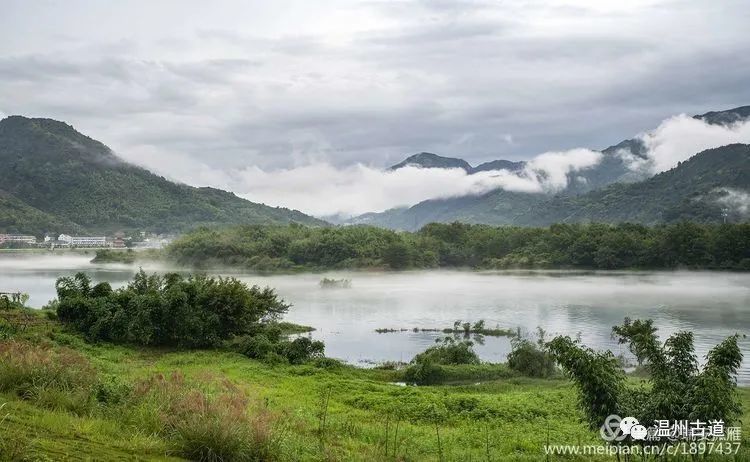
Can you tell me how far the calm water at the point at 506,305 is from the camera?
38.1 meters

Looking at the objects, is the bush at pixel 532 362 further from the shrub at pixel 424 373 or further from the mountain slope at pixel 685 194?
the mountain slope at pixel 685 194

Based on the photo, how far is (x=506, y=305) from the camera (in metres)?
54.6

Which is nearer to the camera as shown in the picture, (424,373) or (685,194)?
(424,373)

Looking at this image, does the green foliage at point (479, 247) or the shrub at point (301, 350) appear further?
the green foliage at point (479, 247)

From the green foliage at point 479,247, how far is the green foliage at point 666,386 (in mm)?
86905

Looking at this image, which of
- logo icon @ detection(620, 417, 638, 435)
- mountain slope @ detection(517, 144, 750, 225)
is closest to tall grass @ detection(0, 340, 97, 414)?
logo icon @ detection(620, 417, 638, 435)

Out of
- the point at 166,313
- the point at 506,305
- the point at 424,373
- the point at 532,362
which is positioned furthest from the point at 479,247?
the point at 166,313

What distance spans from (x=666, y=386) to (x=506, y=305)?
46209mm

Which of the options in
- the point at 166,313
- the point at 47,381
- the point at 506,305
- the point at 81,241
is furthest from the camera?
the point at 81,241

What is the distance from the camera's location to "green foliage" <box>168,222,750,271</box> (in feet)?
289

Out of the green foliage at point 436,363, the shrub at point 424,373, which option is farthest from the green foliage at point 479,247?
the shrub at point 424,373

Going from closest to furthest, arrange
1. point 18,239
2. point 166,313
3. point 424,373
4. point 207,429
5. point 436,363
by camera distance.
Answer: point 207,429 < point 424,373 < point 166,313 < point 436,363 < point 18,239

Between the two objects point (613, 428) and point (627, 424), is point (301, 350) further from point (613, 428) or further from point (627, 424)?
point (627, 424)

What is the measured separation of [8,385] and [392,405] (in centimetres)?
1088
